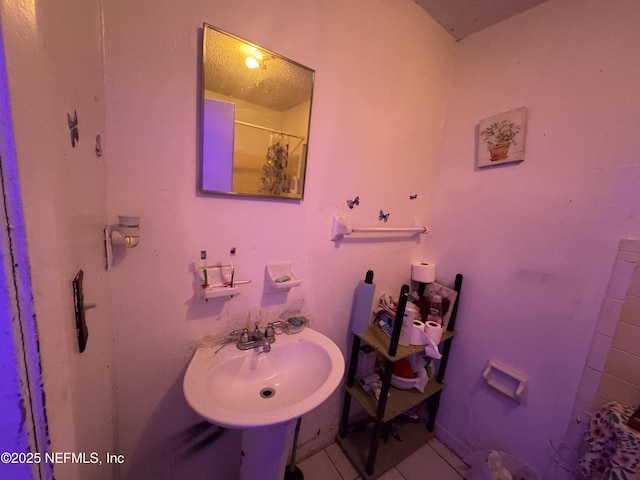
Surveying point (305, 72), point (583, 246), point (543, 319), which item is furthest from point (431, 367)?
point (305, 72)

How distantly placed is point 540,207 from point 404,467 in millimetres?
1494

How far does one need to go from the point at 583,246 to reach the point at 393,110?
101 centimetres

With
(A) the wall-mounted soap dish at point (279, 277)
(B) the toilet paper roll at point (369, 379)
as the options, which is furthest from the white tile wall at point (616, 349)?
(A) the wall-mounted soap dish at point (279, 277)

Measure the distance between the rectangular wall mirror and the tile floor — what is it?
1.41 metres

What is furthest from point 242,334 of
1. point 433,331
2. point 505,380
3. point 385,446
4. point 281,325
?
point 505,380

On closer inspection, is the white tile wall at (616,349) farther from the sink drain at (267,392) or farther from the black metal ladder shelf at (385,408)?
the sink drain at (267,392)

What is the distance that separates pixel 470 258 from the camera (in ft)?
4.14

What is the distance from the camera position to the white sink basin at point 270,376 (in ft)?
2.17

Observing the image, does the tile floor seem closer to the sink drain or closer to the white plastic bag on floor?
the white plastic bag on floor

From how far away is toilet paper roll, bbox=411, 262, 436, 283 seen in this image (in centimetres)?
133

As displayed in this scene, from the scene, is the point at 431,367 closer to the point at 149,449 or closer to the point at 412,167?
the point at 412,167

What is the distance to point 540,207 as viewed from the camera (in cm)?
103

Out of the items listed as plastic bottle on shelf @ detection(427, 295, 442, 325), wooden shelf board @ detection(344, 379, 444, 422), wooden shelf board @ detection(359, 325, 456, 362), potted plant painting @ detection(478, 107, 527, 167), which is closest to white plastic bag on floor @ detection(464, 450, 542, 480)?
wooden shelf board @ detection(344, 379, 444, 422)

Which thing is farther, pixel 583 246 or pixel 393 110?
pixel 393 110
